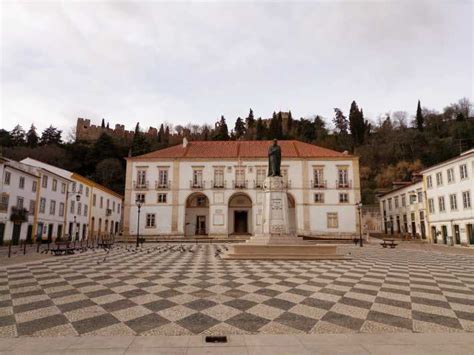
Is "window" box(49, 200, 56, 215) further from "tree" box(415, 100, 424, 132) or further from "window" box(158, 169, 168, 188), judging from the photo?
"tree" box(415, 100, 424, 132)

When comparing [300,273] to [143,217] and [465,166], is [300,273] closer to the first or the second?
[465,166]

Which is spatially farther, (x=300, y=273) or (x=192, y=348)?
(x=300, y=273)

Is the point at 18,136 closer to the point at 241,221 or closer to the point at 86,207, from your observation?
the point at 86,207

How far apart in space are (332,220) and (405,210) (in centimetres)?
992

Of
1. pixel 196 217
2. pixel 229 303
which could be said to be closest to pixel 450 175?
pixel 196 217

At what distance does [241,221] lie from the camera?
133 feet

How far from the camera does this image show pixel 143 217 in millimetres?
38094

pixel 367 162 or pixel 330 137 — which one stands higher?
pixel 330 137

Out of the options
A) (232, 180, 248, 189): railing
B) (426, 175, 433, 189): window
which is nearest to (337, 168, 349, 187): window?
(426, 175, 433, 189): window

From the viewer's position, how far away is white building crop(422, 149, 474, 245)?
88.3ft

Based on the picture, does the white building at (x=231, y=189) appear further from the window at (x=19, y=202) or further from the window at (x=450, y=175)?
the window at (x=19, y=202)

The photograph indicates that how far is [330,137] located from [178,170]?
50.2 meters

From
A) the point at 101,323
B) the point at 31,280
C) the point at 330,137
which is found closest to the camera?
the point at 101,323

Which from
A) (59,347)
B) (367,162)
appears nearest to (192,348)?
(59,347)
